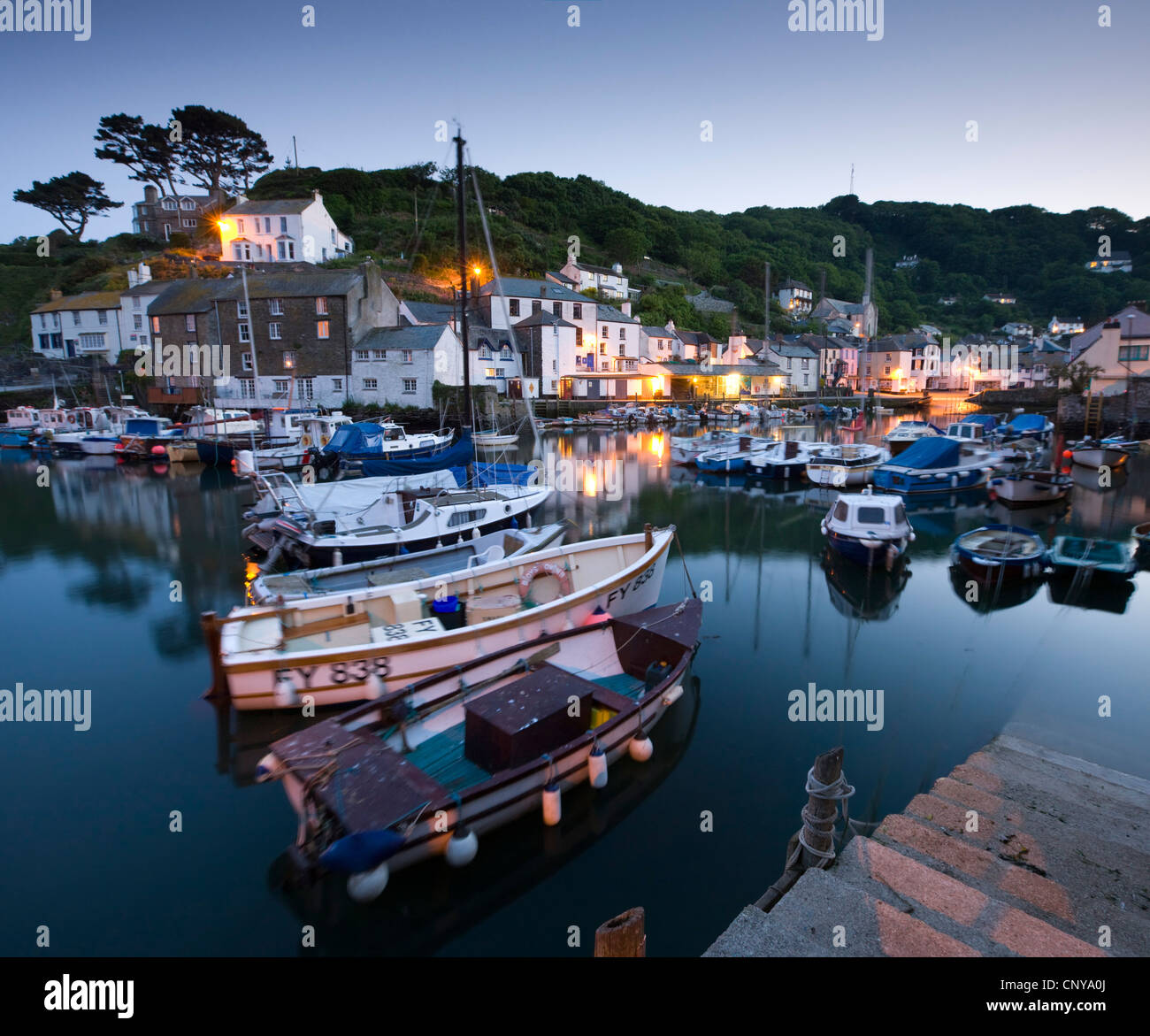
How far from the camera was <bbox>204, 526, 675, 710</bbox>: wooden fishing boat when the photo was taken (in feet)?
28.0

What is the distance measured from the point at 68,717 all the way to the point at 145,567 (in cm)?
845

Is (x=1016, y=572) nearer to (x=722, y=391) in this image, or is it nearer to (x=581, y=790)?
(x=581, y=790)

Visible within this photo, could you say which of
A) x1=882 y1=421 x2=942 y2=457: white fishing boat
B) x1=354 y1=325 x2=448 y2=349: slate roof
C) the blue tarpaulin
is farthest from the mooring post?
x1=354 y1=325 x2=448 y2=349: slate roof

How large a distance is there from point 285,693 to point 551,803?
440 centimetres

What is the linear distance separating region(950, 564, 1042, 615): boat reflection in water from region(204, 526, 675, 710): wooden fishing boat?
8.29 meters

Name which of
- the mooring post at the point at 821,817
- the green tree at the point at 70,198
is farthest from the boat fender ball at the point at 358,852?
the green tree at the point at 70,198

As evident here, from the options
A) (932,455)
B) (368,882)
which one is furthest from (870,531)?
(368,882)

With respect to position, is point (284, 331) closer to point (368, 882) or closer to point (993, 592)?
point (993, 592)

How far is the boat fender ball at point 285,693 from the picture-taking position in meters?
8.58

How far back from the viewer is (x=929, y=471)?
2558 cm

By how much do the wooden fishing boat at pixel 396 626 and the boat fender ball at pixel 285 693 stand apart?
0.02m

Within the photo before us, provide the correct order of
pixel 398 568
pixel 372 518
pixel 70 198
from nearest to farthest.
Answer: pixel 398 568 < pixel 372 518 < pixel 70 198

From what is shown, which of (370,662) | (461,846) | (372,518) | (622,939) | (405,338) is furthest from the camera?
(405,338)

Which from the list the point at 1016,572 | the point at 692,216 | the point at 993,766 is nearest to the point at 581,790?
the point at 993,766
